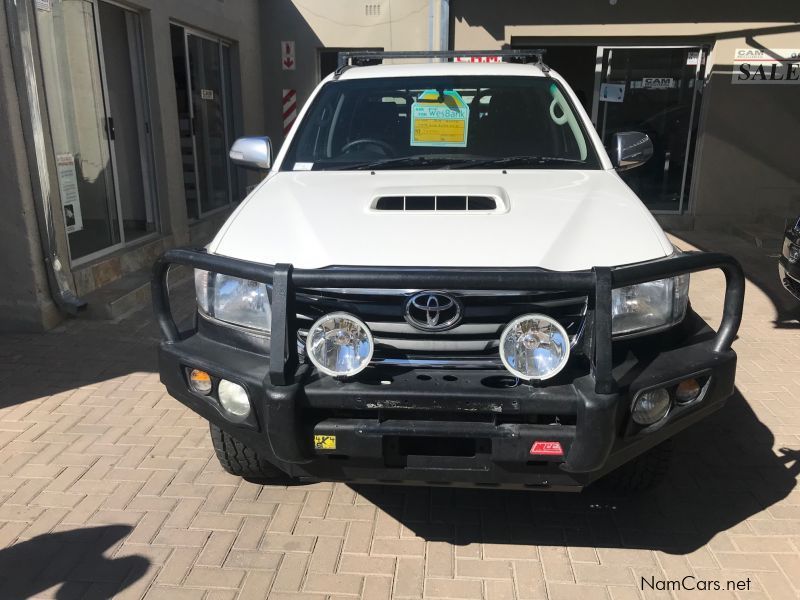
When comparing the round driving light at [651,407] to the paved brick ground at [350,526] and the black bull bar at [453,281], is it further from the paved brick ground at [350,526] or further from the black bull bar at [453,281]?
the paved brick ground at [350,526]

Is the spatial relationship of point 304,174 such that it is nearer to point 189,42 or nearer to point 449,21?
→ point 189,42

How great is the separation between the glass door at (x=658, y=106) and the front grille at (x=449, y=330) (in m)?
8.15

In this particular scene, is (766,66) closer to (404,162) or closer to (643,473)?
(404,162)

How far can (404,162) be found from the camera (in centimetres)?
345

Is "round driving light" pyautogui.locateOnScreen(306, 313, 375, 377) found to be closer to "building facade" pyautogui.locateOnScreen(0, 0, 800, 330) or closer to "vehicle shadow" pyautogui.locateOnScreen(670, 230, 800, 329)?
"building facade" pyautogui.locateOnScreen(0, 0, 800, 330)

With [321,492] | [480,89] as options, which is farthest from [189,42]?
[321,492]

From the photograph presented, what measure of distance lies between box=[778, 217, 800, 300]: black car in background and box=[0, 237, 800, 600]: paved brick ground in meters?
1.60

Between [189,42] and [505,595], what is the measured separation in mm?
8100

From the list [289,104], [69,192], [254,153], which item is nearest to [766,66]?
[289,104]

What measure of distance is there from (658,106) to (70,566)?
9.97 metres

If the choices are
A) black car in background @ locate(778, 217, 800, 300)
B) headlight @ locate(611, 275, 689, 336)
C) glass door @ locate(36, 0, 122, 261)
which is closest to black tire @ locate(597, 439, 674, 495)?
headlight @ locate(611, 275, 689, 336)

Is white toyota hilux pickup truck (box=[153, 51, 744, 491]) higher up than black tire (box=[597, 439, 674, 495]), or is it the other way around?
white toyota hilux pickup truck (box=[153, 51, 744, 491])

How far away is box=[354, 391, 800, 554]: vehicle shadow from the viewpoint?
2.89m

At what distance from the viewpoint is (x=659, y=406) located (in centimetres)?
239
